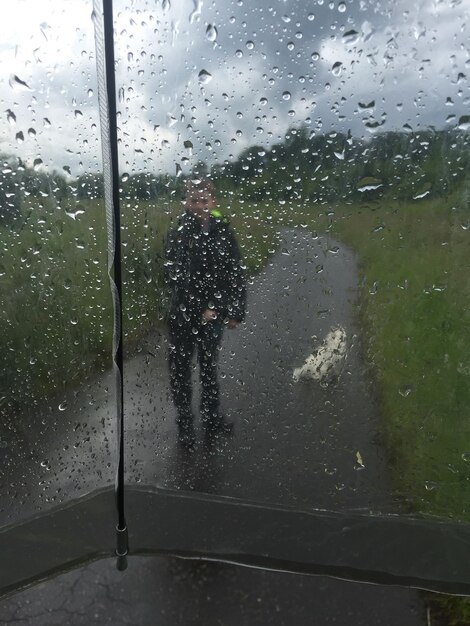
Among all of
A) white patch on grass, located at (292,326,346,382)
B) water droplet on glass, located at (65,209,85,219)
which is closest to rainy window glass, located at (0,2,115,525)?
water droplet on glass, located at (65,209,85,219)

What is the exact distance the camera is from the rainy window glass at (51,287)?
165 cm

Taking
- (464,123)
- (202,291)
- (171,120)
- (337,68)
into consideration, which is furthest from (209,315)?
(464,123)

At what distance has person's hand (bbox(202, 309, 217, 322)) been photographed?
5.89 feet

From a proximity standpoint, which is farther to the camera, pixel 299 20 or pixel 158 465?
pixel 158 465

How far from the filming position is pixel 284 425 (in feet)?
6.15

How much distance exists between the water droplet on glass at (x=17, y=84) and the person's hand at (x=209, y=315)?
89cm

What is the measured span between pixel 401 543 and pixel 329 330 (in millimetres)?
886

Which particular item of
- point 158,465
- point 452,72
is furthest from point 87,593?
point 452,72

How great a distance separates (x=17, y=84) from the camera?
165cm

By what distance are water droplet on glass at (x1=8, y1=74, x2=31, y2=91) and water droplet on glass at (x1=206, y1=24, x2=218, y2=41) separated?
1.90 feet

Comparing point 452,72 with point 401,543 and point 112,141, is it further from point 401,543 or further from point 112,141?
point 401,543

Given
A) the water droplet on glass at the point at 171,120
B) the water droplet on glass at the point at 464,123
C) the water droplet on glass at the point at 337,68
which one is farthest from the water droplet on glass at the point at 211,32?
the water droplet on glass at the point at 464,123

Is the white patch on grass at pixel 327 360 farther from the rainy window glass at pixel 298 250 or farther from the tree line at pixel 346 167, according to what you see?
the tree line at pixel 346 167

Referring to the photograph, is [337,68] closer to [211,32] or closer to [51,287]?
[211,32]
